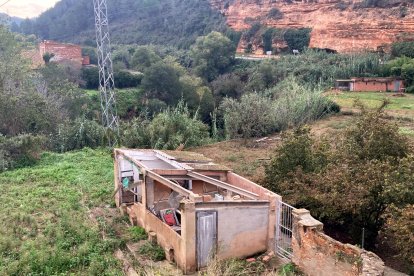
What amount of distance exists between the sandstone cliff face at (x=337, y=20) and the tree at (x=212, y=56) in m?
13.8

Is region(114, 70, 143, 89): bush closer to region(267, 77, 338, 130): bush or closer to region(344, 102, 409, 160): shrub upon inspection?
region(267, 77, 338, 130): bush

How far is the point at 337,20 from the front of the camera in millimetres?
51125

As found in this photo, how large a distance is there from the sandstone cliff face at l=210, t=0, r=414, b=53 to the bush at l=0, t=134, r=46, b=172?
128 feet

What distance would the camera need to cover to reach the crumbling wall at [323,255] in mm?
6703

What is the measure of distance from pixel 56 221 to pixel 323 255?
6971 mm

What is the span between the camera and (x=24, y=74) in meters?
24.8

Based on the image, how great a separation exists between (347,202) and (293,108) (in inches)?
603

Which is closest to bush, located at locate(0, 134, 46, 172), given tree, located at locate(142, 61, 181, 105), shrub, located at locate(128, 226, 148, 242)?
shrub, located at locate(128, 226, 148, 242)

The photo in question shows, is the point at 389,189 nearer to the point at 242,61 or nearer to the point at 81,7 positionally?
the point at 242,61

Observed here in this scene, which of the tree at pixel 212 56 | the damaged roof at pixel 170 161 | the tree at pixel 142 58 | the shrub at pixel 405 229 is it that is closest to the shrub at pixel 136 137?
the damaged roof at pixel 170 161

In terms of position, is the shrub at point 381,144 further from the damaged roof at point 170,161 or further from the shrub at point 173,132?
the shrub at point 173,132

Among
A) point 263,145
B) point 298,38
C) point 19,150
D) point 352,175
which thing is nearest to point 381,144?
point 352,175

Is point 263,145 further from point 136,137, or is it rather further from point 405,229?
point 405,229

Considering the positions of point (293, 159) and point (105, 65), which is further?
point (105, 65)
